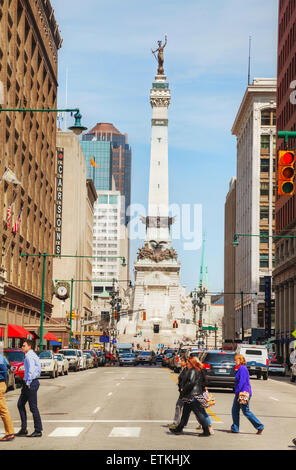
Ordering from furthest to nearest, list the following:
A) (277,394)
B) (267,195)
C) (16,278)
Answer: (267,195) → (16,278) → (277,394)

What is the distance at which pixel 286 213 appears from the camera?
85.8 metres

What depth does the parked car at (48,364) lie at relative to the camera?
44.4 m

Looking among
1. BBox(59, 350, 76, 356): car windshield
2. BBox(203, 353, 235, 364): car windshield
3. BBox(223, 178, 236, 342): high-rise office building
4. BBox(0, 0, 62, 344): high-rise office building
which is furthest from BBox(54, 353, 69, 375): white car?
BBox(223, 178, 236, 342): high-rise office building

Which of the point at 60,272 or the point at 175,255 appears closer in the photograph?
the point at 60,272

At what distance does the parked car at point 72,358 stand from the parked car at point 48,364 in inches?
424

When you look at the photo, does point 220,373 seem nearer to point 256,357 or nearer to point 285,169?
point 285,169

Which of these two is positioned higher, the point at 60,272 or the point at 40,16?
the point at 40,16

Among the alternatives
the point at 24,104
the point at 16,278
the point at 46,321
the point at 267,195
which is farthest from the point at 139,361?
the point at 267,195

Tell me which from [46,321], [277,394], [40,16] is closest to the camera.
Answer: [277,394]

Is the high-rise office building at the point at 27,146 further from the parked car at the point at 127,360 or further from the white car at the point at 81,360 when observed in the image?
the parked car at the point at 127,360

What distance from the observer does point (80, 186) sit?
5098 inches

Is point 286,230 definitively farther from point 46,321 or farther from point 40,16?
point 40,16

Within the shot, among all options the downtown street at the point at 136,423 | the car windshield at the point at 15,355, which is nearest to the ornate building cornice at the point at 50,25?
the car windshield at the point at 15,355
